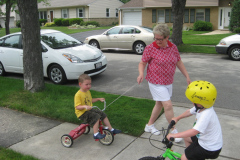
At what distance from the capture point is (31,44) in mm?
6605

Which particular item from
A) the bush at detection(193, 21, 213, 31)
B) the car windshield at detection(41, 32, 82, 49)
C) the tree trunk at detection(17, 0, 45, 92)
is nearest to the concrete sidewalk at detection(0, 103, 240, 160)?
the tree trunk at detection(17, 0, 45, 92)

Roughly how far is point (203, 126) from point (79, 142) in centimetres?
234

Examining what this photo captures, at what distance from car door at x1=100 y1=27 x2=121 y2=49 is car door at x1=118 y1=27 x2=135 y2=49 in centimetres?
24

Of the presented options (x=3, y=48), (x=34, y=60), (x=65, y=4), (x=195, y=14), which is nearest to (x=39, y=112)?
(x=34, y=60)

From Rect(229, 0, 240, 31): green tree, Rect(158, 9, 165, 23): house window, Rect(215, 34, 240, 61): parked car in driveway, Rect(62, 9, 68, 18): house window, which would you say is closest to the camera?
Rect(215, 34, 240, 61): parked car in driveway

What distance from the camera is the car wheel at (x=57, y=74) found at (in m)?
8.30

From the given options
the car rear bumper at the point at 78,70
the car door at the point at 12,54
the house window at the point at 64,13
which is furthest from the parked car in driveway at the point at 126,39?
the house window at the point at 64,13

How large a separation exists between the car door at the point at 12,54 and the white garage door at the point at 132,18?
27645 mm

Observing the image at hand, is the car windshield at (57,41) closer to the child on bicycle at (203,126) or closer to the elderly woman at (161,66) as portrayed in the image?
the elderly woman at (161,66)

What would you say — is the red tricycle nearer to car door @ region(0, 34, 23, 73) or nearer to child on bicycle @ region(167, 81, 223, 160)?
child on bicycle @ region(167, 81, 223, 160)

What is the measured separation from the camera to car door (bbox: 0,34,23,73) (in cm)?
895

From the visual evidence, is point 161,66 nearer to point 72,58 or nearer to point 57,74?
point 72,58

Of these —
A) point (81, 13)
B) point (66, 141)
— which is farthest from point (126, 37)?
point (81, 13)

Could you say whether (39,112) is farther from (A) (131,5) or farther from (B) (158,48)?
(A) (131,5)
